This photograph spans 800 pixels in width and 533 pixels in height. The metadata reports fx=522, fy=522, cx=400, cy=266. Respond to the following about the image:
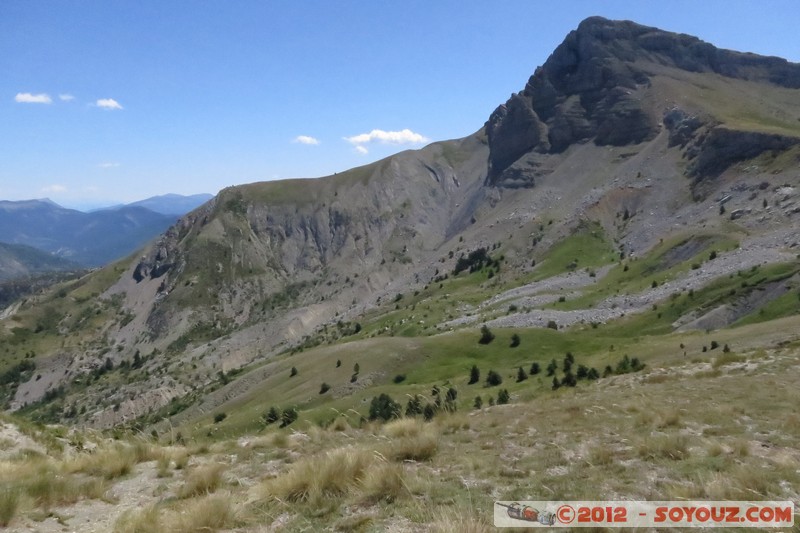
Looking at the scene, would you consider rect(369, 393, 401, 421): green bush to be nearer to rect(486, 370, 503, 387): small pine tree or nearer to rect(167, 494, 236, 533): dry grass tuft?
rect(486, 370, 503, 387): small pine tree

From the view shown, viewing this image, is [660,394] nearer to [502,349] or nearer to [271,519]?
[271,519]

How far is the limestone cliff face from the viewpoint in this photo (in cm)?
16125

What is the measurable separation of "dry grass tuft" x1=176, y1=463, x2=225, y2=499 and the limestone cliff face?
164 metres

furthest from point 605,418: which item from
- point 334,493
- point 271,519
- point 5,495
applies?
point 5,495

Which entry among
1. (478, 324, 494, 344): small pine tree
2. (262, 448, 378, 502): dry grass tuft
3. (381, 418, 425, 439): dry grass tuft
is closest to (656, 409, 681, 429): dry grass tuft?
(381, 418, 425, 439): dry grass tuft

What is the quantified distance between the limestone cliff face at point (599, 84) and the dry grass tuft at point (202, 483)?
538 feet

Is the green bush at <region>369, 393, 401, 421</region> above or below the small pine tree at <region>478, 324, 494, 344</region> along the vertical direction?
above

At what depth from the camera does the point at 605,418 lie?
14570 mm

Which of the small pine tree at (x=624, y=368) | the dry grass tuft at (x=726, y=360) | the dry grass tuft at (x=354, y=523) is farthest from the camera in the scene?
the small pine tree at (x=624, y=368)

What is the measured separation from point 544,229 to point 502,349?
7958cm

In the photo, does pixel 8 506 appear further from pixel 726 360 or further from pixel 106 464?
pixel 726 360

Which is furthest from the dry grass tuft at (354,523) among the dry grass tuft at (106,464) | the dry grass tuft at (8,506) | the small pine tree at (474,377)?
the small pine tree at (474,377)

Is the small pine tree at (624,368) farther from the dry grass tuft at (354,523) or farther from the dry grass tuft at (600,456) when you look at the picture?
the dry grass tuft at (354,523)

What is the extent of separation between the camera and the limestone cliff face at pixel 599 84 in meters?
161
